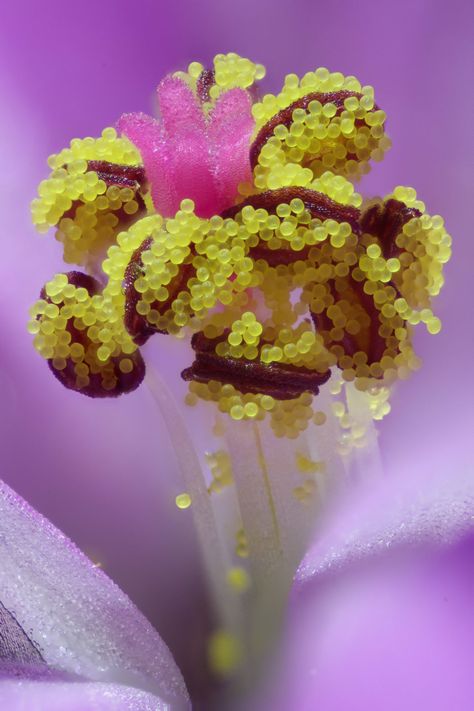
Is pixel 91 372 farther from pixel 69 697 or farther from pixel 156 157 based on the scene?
pixel 69 697

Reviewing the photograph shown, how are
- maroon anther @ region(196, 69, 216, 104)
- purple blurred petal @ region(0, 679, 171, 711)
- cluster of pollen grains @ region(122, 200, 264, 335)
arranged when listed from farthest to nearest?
maroon anther @ region(196, 69, 216, 104) → cluster of pollen grains @ region(122, 200, 264, 335) → purple blurred petal @ region(0, 679, 171, 711)

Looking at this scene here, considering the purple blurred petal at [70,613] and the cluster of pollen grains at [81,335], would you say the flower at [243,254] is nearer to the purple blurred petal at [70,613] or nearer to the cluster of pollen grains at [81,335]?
the cluster of pollen grains at [81,335]

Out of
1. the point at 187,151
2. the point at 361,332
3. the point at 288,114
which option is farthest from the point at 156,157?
the point at 361,332

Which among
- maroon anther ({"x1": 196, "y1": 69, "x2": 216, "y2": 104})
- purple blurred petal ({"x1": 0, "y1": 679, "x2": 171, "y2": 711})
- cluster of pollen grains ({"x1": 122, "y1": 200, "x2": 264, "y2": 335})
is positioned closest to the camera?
purple blurred petal ({"x1": 0, "y1": 679, "x2": 171, "y2": 711})

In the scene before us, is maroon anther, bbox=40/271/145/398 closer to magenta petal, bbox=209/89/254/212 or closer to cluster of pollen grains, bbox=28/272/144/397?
cluster of pollen grains, bbox=28/272/144/397

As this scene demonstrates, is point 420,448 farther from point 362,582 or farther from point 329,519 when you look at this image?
point 362,582

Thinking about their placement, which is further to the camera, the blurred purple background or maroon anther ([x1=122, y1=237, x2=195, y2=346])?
the blurred purple background

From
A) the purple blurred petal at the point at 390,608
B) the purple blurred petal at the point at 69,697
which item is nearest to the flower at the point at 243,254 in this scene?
the purple blurred petal at the point at 390,608

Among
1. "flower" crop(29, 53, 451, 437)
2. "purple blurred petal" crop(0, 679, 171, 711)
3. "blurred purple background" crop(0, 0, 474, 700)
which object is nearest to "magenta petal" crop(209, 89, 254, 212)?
"flower" crop(29, 53, 451, 437)
